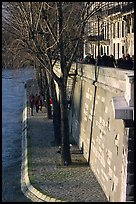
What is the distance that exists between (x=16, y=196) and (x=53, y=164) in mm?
2959

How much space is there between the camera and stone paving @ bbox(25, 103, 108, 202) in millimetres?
14677

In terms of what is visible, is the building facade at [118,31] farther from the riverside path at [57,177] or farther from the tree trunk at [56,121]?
the riverside path at [57,177]

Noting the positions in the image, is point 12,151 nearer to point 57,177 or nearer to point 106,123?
point 57,177

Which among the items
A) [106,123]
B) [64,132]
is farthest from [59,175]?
[106,123]

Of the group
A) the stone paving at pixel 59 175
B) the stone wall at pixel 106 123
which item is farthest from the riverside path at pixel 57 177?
the stone wall at pixel 106 123

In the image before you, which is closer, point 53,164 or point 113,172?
point 113,172

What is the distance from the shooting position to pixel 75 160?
19281mm

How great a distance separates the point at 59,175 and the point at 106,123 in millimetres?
2605

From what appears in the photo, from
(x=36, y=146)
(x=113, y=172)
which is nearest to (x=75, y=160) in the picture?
(x=36, y=146)

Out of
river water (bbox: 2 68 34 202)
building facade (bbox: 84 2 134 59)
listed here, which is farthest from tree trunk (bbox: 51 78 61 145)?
building facade (bbox: 84 2 134 59)

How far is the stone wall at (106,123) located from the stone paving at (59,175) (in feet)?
1.02

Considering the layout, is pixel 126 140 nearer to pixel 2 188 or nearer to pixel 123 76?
pixel 123 76

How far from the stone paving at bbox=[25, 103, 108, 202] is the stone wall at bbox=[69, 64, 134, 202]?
1.02 feet

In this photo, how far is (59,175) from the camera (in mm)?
16812
